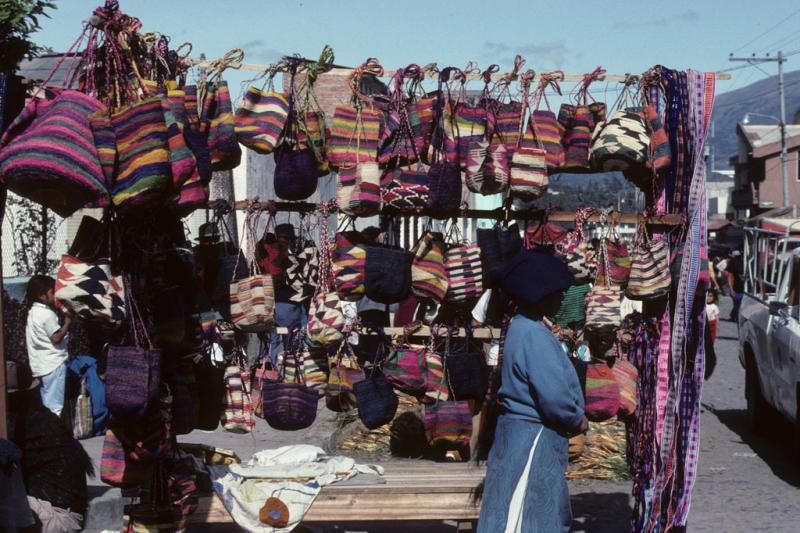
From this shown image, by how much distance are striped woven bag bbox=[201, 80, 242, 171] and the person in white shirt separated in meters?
4.20

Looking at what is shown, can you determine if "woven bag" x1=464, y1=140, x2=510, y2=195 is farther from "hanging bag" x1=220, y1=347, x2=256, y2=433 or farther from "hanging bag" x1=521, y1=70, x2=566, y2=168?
"hanging bag" x1=220, y1=347, x2=256, y2=433

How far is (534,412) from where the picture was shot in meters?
4.61

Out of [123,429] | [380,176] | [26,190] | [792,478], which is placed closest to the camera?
[26,190]

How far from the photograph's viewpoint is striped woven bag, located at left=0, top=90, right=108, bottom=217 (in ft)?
12.1

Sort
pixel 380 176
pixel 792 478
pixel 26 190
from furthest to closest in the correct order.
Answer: pixel 792 478
pixel 380 176
pixel 26 190

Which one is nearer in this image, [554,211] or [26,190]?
[26,190]

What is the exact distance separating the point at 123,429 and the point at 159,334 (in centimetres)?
43

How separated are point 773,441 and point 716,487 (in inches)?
89.7

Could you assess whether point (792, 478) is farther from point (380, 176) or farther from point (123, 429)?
point (123, 429)

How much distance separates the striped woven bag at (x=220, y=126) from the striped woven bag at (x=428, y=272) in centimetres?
100

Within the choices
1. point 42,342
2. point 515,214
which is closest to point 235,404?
point 515,214

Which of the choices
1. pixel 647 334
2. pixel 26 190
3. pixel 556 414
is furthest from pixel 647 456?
pixel 26 190

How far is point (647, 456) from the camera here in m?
5.67

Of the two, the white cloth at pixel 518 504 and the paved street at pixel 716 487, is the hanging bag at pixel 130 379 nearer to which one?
the white cloth at pixel 518 504
